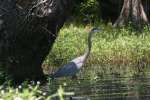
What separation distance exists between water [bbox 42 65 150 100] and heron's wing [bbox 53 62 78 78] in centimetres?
20

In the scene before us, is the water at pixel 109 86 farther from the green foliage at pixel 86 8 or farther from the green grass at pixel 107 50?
the green foliage at pixel 86 8

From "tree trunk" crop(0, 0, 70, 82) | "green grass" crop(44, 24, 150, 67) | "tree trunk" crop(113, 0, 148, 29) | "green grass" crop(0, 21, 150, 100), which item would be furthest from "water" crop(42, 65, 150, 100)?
"tree trunk" crop(113, 0, 148, 29)

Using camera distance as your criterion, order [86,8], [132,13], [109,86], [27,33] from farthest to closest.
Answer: [86,8] < [132,13] < [109,86] < [27,33]

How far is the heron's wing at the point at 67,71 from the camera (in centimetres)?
1076

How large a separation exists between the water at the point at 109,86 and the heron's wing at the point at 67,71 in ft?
0.65

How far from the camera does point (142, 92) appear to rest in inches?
384

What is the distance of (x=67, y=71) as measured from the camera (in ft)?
35.7

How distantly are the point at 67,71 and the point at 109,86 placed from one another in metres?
0.83

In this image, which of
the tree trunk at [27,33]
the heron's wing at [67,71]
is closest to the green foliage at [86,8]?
the heron's wing at [67,71]

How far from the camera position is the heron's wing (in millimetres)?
10755

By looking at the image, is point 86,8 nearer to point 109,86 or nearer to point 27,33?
point 109,86

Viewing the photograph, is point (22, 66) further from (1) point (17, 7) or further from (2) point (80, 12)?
(2) point (80, 12)

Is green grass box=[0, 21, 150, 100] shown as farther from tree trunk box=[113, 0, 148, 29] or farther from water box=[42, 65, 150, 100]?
tree trunk box=[113, 0, 148, 29]

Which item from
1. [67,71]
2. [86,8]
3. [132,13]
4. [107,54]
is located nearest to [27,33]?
[67,71]
